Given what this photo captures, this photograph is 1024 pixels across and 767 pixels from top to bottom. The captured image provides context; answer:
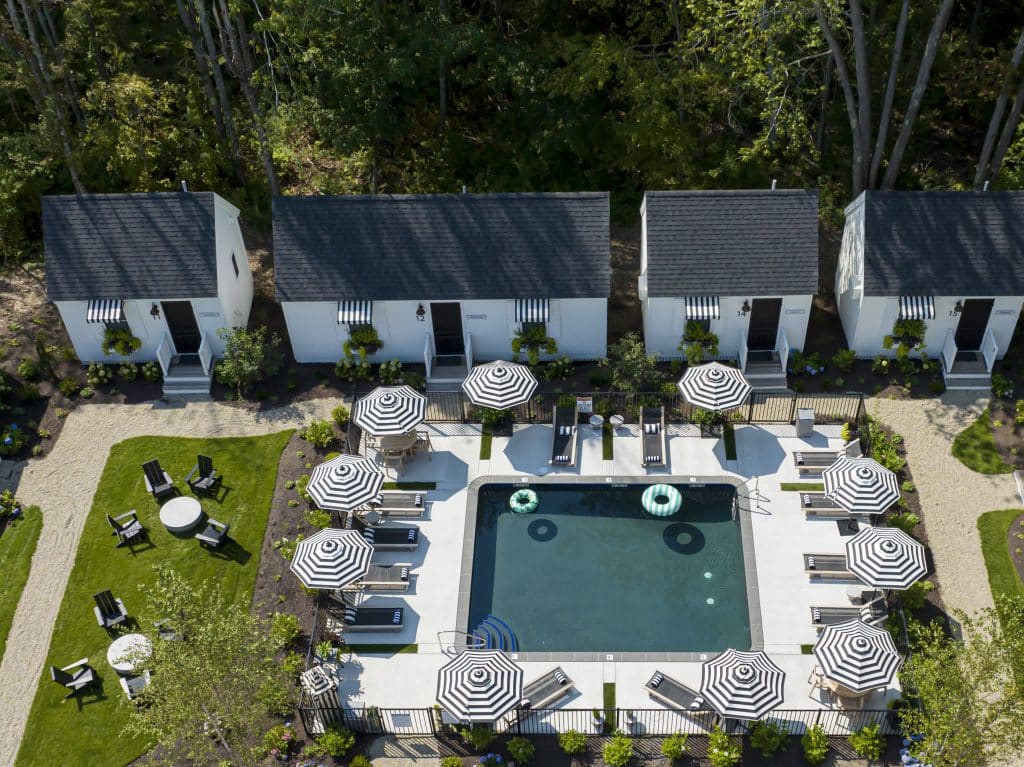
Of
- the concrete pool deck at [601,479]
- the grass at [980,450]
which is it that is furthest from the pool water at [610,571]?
the grass at [980,450]

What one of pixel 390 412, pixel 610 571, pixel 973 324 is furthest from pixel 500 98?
pixel 610 571

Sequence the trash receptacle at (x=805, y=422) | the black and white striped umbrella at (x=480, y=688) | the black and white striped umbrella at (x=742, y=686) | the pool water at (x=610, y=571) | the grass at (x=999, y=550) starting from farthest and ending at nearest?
the trash receptacle at (x=805, y=422) < the grass at (x=999, y=550) < the pool water at (x=610, y=571) < the black and white striped umbrella at (x=480, y=688) < the black and white striped umbrella at (x=742, y=686)

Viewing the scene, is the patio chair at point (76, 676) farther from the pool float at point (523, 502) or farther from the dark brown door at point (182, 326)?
the pool float at point (523, 502)

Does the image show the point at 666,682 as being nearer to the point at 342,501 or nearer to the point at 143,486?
the point at 342,501

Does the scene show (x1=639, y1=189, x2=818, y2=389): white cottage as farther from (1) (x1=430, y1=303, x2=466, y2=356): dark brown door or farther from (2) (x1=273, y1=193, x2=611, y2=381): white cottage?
(1) (x1=430, y1=303, x2=466, y2=356): dark brown door

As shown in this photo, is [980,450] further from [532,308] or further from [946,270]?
[532,308]

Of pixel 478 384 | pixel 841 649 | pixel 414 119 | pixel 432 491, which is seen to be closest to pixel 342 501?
pixel 432 491
